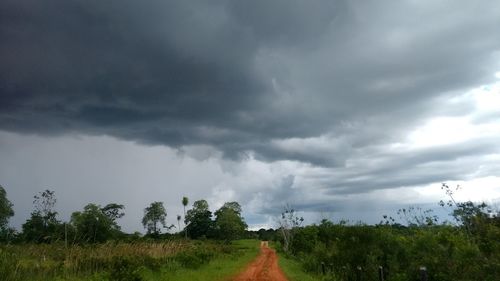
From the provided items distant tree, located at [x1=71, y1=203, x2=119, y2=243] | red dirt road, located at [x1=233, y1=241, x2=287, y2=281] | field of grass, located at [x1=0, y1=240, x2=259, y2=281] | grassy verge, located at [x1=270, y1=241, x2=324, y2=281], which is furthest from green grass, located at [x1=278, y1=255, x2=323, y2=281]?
distant tree, located at [x1=71, y1=203, x2=119, y2=243]

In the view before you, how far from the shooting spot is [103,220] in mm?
97688

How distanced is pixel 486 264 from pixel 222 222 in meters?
119

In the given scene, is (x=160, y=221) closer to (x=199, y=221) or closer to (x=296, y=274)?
(x=199, y=221)

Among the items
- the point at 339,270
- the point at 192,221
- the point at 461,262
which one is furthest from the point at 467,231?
the point at 192,221

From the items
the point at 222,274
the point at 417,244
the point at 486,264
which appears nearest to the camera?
the point at 486,264

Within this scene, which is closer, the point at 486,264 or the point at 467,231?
the point at 486,264

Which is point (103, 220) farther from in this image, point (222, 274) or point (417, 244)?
Answer: point (417, 244)

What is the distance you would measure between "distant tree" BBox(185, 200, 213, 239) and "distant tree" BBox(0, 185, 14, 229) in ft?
201

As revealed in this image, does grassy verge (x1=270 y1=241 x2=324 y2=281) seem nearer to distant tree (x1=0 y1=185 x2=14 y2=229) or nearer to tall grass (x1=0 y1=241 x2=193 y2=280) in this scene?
tall grass (x1=0 y1=241 x2=193 y2=280)

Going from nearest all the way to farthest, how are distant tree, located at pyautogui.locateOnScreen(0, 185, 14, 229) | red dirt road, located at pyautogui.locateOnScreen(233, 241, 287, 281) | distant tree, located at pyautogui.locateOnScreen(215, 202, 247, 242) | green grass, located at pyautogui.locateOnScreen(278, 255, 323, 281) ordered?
red dirt road, located at pyautogui.locateOnScreen(233, 241, 287, 281) → green grass, located at pyautogui.locateOnScreen(278, 255, 323, 281) → distant tree, located at pyautogui.locateOnScreen(0, 185, 14, 229) → distant tree, located at pyautogui.locateOnScreen(215, 202, 247, 242)

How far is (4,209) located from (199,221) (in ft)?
214

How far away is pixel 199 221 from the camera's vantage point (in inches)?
5522

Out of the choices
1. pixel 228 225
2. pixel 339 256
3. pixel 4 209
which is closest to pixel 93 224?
pixel 4 209

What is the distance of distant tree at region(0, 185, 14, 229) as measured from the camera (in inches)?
3298
